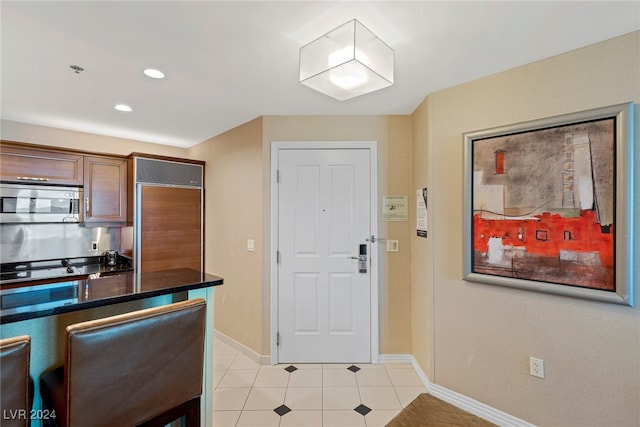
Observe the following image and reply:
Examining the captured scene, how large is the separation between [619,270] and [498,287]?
2.00ft

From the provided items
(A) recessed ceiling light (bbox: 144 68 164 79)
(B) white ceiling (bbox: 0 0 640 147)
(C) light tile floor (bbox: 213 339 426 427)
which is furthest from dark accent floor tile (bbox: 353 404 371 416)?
(A) recessed ceiling light (bbox: 144 68 164 79)

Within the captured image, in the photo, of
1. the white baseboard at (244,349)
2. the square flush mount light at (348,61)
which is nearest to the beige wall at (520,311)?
the square flush mount light at (348,61)

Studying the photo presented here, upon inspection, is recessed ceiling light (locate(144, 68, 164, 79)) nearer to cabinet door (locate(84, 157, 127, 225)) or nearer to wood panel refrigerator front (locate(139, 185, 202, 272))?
wood panel refrigerator front (locate(139, 185, 202, 272))

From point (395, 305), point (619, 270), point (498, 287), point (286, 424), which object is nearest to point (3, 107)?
point (286, 424)

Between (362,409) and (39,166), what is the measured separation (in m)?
3.69

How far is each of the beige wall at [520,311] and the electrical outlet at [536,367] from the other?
29mm

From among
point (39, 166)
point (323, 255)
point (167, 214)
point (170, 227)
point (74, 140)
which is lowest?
point (323, 255)

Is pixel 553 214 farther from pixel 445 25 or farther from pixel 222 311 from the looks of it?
pixel 222 311

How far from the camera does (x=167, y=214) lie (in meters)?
3.37

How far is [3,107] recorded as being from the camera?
2.62m

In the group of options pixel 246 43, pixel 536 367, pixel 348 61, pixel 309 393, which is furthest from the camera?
pixel 309 393

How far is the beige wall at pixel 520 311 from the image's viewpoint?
156 cm

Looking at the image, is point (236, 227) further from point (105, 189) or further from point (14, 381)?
point (14, 381)

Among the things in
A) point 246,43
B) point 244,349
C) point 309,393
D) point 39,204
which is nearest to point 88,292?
point 246,43
